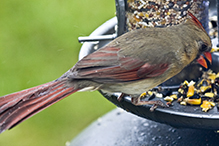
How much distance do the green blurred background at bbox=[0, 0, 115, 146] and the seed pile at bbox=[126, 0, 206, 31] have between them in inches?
90.2

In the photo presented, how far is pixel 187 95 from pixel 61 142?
2.57 m

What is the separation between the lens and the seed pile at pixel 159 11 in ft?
8.92

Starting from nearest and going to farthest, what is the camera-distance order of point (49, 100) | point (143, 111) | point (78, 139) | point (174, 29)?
point (49, 100)
point (143, 111)
point (174, 29)
point (78, 139)

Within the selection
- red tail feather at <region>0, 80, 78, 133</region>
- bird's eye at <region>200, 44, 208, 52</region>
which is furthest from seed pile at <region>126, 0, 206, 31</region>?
red tail feather at <region>0, 80, 78, 133</region>

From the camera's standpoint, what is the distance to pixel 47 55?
5.18 m

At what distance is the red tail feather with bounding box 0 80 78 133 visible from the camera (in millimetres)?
2105

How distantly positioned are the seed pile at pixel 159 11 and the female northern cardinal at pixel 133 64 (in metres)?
0.10

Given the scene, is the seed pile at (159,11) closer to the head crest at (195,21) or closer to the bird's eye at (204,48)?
the head crest at (195,21)

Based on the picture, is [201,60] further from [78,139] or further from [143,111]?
[78,139]

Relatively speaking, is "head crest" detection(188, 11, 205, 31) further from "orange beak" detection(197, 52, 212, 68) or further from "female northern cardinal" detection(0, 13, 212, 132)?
"orange beak" detection(197, 52, 212, 68)

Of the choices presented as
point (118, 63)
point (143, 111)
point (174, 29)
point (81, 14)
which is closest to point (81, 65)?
point (118, 63)

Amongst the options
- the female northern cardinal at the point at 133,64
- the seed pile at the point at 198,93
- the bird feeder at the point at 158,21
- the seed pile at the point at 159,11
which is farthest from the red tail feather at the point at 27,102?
the seed pile at the point at 159,11

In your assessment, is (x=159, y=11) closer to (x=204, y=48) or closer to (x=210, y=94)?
(x=204, y=48)

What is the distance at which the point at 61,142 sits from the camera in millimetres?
4820
